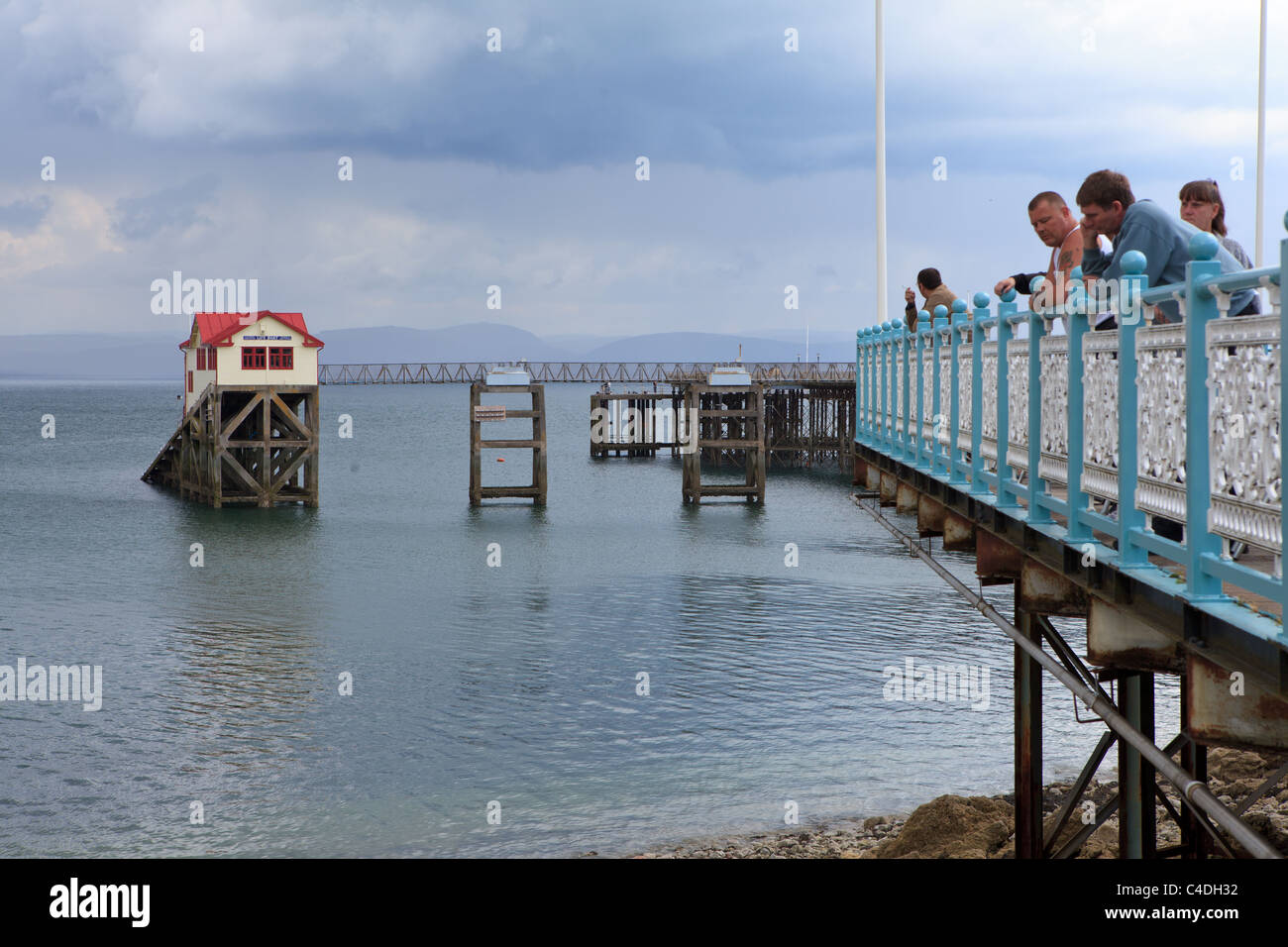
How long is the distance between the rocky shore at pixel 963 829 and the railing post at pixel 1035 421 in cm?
449

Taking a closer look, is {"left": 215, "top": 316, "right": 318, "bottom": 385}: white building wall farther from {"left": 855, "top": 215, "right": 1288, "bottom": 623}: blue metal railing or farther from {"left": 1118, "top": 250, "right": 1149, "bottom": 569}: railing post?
{"left": 1118, "top": 250, "right": 1149, "bottom": 569}: railing post

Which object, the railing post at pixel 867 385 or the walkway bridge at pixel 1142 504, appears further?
the railing post at pixel 867 385

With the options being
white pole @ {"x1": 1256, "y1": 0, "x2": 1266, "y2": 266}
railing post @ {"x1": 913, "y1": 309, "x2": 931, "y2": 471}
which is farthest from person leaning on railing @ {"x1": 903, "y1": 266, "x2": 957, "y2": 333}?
white pole @ {"x1": 1256, "y1": 0, "x2": 1266, "y2": 266}

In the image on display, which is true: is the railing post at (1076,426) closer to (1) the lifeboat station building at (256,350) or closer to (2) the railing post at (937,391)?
(2) the railing post at (937,391)

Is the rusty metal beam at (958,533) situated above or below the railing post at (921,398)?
below

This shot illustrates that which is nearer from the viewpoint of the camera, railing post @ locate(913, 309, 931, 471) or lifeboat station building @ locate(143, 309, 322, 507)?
railing post @ locate(913, 309, 931, 471)

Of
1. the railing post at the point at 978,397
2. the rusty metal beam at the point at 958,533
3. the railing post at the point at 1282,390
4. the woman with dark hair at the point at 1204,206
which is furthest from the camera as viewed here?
the rusty metal beam at the point at 958,533

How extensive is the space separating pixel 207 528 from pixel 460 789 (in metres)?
25.1

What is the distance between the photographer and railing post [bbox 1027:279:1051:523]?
7.00 metres

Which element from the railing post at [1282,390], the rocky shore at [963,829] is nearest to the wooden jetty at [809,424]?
the rocky shore at [963,829]

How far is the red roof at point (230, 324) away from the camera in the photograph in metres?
39.8

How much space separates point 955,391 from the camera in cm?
952

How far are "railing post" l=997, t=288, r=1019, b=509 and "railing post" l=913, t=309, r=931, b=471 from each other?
3073 mm
